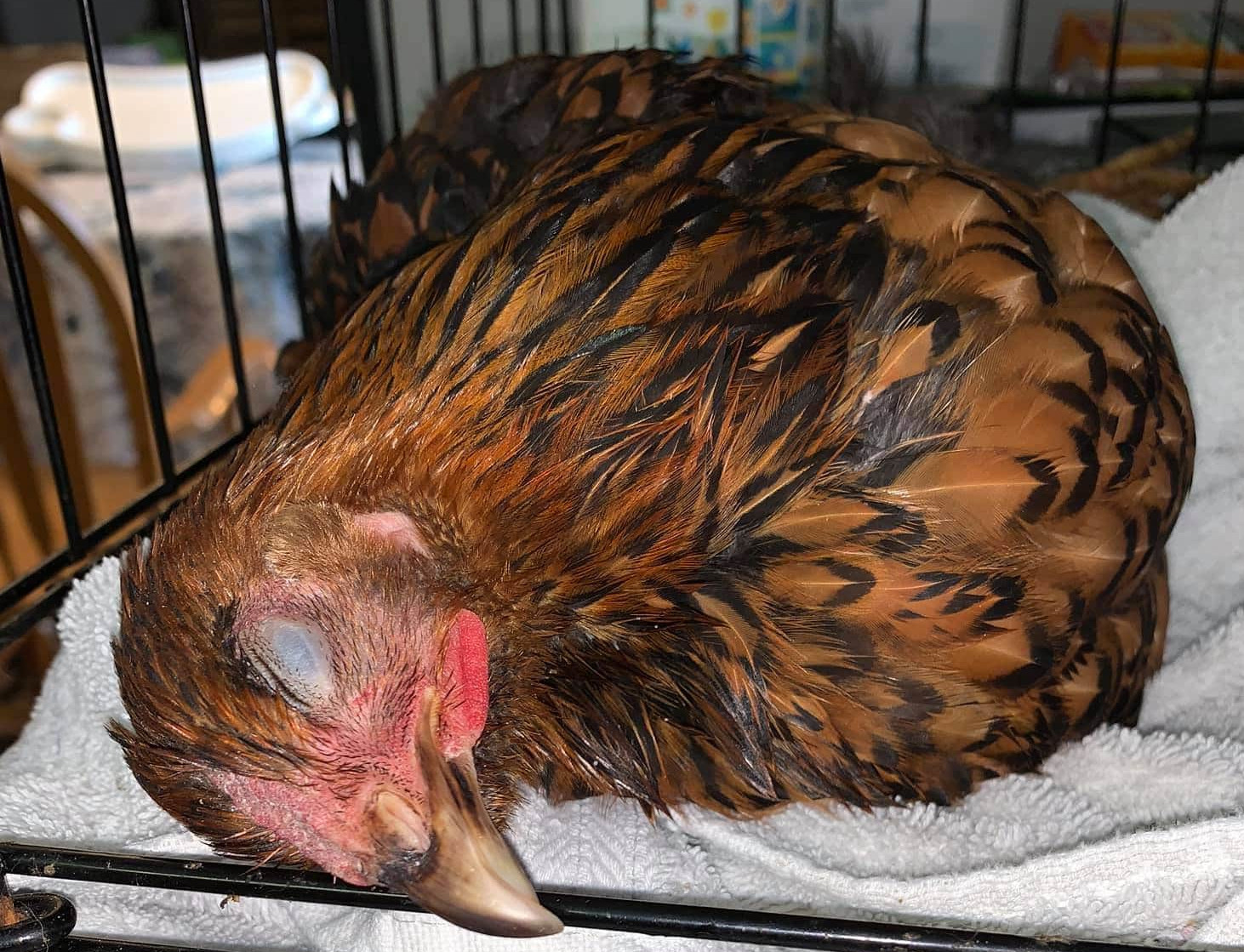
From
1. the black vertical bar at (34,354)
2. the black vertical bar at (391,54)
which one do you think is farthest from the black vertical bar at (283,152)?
the black vertical bar at (34,354)

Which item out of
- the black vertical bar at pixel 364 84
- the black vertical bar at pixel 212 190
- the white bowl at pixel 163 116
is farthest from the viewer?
the white bowl at pixel 163 116

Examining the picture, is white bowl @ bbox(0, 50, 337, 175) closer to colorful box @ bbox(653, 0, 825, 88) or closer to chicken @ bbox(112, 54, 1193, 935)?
colorful box @ bbox(653, 0, 825, 88)

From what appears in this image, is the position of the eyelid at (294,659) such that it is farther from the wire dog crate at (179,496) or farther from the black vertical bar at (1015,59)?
the black vertical bar at (1015,59)

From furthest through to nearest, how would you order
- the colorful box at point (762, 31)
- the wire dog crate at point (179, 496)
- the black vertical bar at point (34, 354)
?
the colorful box at point (762, 31) → the black vertical bar at point (34, 354) → the wire dog crate at point (179, 496)

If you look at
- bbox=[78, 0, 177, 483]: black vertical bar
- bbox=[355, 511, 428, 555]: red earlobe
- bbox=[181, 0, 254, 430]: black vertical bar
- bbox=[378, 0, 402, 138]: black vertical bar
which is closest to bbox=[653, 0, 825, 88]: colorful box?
bbox=[378, 0, 402, 138]: black vertical bar

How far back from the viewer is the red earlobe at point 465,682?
0.63 meters

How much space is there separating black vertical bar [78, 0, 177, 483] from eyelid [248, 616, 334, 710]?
19.7 inches

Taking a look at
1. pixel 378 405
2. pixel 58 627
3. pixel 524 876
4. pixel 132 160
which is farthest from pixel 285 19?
pixel 524 876

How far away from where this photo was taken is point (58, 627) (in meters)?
0.92

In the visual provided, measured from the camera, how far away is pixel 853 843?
0.79 meters

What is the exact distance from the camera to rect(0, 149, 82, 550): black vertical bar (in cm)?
84

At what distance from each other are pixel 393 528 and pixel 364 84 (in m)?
1.10

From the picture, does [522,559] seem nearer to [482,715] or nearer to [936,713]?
[482,715]

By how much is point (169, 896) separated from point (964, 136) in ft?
4.07
